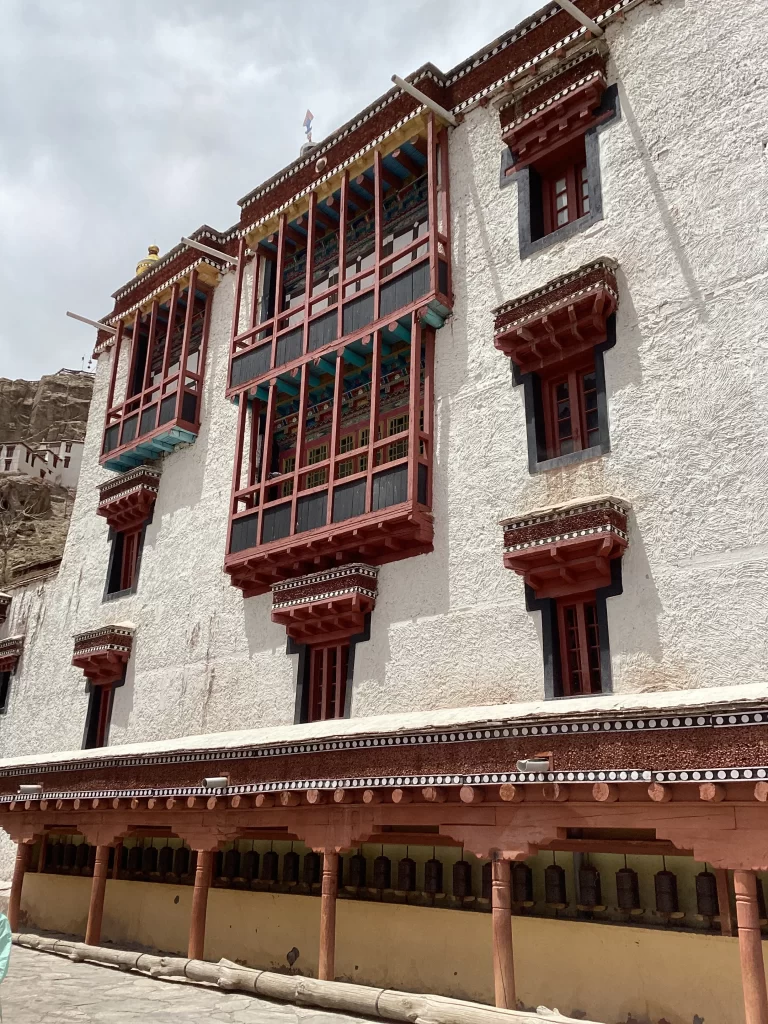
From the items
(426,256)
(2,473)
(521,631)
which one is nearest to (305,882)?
(521,631)

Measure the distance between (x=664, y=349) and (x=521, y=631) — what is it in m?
3.70

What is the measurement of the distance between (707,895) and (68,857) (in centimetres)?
1081

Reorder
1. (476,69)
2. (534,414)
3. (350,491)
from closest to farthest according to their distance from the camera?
(534,414) < (350,491) < (476,69)

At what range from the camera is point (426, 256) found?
41.7 ft

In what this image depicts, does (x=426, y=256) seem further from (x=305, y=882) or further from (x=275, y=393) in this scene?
(x=305, y=882)

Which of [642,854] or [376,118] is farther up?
[376,118]

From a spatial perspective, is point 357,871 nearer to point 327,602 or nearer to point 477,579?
point 327,602

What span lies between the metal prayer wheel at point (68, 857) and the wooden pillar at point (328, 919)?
7225 millimetres

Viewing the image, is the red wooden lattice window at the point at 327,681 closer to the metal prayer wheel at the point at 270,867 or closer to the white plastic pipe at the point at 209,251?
the metal prayer wheel at the point at 270,867

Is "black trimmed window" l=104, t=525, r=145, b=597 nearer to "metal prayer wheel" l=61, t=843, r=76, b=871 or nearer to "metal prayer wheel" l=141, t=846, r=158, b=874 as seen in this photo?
"metal prayer wheel" l=61, t=843, r=76, b=871

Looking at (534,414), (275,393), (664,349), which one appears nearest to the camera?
(664,349)

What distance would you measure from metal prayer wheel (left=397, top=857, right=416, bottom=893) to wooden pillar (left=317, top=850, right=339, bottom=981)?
1.06 m

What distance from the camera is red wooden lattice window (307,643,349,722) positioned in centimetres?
1225

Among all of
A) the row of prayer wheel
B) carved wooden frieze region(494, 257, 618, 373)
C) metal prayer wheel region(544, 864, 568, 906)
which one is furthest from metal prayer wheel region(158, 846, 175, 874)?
carved wooden frieze region(494, 257, 618, 373)
